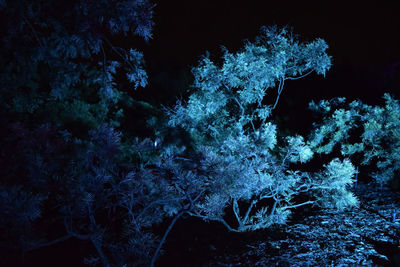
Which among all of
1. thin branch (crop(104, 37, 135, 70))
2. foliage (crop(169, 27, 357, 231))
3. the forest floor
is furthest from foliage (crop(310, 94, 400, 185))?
thin branch (crop(104, 37, 135, 70))

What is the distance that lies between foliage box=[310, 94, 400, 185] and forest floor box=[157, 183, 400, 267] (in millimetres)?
1430

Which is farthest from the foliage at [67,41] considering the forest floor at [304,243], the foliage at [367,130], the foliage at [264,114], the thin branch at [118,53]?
the foliage at [367,130]

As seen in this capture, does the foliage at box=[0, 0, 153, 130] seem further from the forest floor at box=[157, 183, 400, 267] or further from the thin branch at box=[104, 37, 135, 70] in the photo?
the forest floor at box=[157, 183, 400, 267]

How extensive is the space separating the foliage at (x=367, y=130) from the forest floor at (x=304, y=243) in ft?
4.69

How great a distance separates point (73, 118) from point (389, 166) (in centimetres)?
755

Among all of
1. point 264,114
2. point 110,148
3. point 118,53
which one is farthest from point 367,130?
point 110,148

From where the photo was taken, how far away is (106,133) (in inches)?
101

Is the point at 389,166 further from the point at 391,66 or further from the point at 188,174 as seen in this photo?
the point at 188,174

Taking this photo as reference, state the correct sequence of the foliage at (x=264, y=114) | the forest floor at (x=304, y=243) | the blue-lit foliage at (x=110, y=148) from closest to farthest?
the blue-lit foliage at (x=110, y=148)
the forest floor at (x=304, y=243)
the foliage at (x=264, y=114)

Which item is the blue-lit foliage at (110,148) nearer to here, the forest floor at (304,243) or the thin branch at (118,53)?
the thin branch at (118,53)

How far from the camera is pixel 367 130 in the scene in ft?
19.7

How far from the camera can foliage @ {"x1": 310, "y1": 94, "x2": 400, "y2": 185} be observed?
19.4 ft

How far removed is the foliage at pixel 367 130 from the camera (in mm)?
5914

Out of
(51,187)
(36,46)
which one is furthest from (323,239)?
(36,46)
